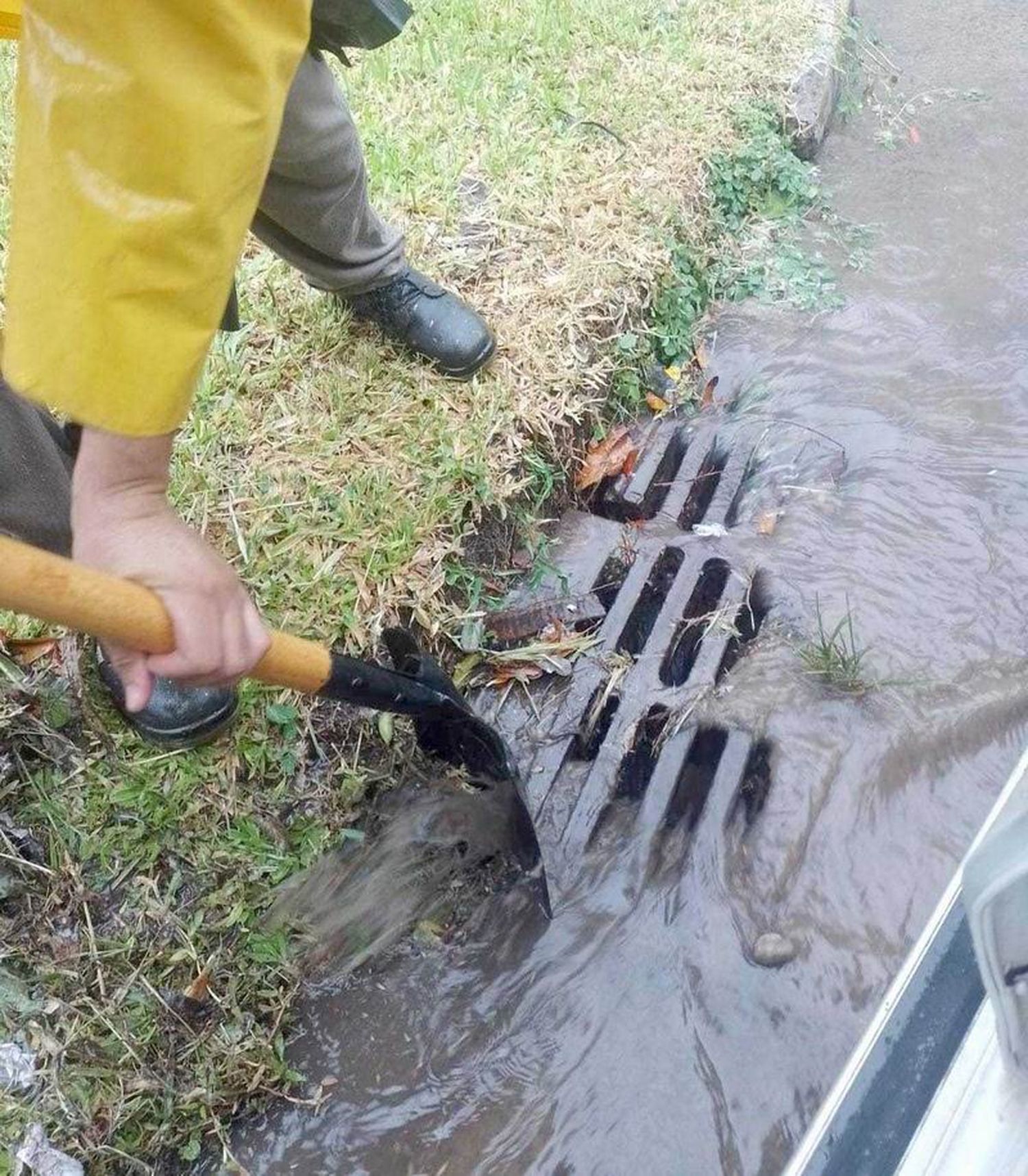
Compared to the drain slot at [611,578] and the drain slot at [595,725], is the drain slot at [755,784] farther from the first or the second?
the drain slot at [611,578]

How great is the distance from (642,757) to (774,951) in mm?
454

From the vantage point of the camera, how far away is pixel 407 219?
276 centimetres

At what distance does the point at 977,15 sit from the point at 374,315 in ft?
11.3

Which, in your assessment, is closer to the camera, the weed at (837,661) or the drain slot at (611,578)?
the weed at (837,661)

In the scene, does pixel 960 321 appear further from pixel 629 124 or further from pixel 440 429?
pixel 440 429

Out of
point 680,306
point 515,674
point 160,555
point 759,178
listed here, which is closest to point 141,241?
point 160,555

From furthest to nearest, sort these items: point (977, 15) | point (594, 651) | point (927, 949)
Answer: point (977, 15) < point (594, 651) < point (927, 949)

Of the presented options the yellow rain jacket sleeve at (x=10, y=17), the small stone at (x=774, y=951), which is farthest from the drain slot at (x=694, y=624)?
the yellow rain jacket sleeve at (x=10, y=17)

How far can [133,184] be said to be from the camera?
979 mm

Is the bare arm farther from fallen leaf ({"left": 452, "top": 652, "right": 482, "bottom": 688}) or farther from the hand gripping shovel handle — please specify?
fallen leaf ({"left": 452, "top": 652, "right": 482, "bottom": 688})

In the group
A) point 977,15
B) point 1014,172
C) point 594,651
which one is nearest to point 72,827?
point 594,651

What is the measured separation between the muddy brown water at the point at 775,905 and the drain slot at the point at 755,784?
0.02m

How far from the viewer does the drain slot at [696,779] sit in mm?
1938

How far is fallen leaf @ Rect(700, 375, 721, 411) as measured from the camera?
8.91ft
